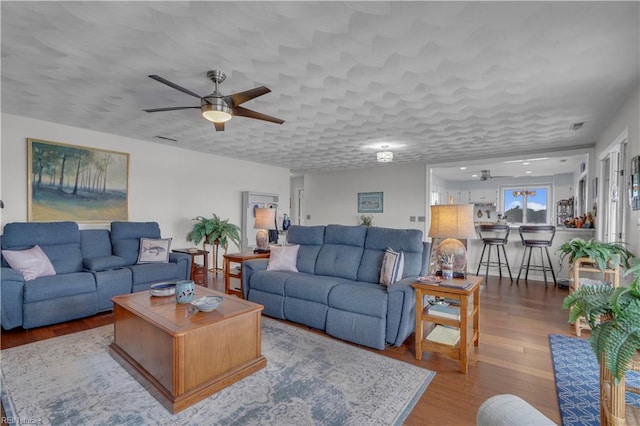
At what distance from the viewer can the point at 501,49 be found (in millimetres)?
2270

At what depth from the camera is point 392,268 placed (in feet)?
9.60

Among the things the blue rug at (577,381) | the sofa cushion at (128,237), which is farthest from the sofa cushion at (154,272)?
the blue rug at (577,381)

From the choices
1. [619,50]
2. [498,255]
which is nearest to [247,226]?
[498,255]

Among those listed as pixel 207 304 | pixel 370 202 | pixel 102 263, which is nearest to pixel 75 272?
pixel 102 263

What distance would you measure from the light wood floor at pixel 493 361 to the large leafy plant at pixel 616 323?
917 millimetres

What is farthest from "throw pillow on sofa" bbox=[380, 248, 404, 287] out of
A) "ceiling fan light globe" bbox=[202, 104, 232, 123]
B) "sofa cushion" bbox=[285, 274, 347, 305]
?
"ceiling fan light globe" bbox=[202, 104, 232, 123]

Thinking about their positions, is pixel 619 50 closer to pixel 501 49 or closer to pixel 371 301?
pixel 501 49

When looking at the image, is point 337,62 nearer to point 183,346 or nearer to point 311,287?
point 311,287

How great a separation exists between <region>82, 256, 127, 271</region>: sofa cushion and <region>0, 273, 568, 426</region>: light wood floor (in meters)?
0.61

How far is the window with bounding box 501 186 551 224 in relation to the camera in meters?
8.93

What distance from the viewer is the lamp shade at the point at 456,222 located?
2.66m

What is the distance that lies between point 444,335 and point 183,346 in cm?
215

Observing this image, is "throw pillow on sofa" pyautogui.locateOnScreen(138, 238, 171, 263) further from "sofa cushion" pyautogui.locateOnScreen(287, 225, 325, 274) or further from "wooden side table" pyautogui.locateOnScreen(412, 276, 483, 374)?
"wooden side table" pyautogui.locateOnScreen(412, 276, 483, 374)

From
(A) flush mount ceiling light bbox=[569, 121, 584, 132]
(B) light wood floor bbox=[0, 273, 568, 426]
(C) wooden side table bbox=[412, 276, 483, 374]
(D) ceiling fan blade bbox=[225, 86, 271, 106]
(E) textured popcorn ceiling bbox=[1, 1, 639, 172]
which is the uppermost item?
(E) textured popcorn ceiling bbox=[1, 1, 639, 172]
